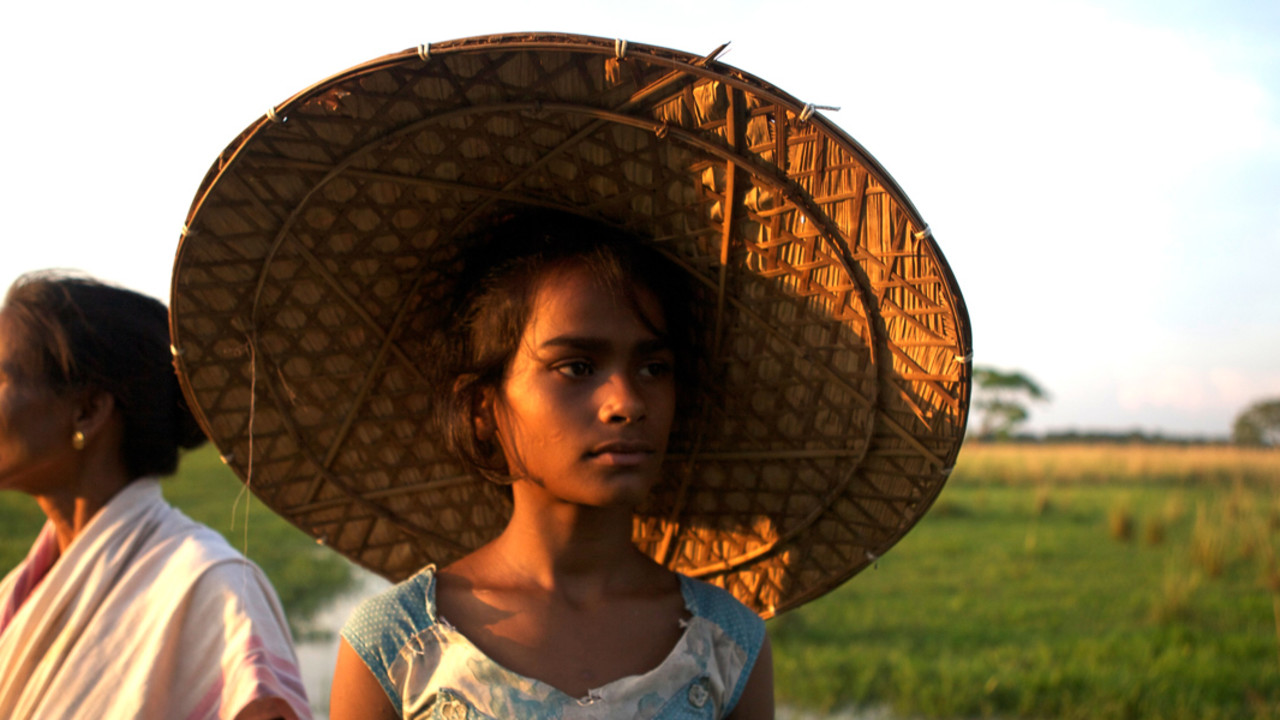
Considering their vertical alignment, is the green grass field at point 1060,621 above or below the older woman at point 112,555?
below

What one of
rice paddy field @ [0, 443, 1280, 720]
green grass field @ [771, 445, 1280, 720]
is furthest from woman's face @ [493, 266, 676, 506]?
green grass field @ [771, 445, 1280, 720]

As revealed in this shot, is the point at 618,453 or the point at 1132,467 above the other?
the point at 618,453

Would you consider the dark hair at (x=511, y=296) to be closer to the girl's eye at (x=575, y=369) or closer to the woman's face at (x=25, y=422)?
the girl's eye at (x=575, y=369)

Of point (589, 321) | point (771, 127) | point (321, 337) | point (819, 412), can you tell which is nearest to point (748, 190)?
point (771, 127)

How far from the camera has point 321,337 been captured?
6.22 feet

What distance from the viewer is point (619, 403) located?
153 centimetres

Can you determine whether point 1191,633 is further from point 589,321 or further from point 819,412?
point 589,321

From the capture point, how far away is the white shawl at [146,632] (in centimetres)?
204

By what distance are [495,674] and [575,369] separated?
534 millimetres

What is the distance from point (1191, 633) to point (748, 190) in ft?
18.9

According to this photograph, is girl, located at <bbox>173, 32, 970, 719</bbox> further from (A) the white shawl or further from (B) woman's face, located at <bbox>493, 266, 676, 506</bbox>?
(A) the white shawl

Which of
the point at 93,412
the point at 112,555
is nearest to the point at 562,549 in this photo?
the point at 112,555

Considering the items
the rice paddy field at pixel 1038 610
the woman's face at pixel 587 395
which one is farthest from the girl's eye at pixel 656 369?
the rice paddy field at pixel 1038 610

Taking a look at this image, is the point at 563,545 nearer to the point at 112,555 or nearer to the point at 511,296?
the point at 511,296
